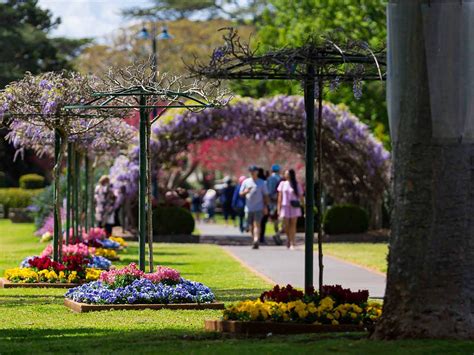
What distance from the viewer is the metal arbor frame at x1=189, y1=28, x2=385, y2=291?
10.7m

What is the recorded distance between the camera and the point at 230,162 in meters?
71.0

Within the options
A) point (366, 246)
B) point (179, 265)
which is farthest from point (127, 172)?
point (179, 265)

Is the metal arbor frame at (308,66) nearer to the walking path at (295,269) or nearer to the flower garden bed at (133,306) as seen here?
the flower garden bed at (133,306)

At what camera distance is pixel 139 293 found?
44.9ft

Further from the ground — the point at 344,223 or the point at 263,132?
the point at 263,132

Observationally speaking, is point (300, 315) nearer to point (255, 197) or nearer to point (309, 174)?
point (309, 174)

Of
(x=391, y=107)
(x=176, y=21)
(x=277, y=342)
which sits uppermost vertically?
(x=176, y=21)

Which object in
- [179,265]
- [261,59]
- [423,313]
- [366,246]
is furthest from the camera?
[366,246]

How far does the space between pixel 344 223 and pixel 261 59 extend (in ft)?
77.9

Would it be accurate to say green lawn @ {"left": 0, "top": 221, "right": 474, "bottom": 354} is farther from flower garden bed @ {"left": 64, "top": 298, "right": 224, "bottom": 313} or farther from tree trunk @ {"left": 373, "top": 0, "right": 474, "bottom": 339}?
tree trunk @ {"left": 373, "top": 0, "right": 474, "bottom": 339}

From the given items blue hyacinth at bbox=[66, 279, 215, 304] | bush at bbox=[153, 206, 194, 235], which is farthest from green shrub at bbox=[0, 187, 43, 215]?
blue hyacinth at bbox=[66, 279, 215, 304]

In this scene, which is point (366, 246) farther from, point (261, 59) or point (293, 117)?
point (261, 59)

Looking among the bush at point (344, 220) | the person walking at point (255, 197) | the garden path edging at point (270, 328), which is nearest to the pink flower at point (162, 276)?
the garden path edging at point (270, 328)

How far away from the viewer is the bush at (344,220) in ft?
112
